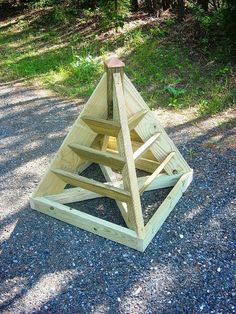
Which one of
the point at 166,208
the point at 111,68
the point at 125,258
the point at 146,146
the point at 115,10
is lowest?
the point at 125,258

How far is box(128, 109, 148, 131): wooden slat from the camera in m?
3.71

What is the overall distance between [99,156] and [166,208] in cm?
86

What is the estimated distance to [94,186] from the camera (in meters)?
3.69

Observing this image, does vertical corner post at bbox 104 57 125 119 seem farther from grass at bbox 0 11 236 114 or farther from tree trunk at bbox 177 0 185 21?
tree trunk at bbox 177 0 185 21

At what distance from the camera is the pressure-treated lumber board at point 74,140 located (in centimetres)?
370

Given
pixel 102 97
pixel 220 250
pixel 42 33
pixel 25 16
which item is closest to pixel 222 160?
pixel 220 250

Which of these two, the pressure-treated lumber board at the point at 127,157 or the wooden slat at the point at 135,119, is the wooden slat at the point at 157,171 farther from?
the wooden slat at the point at 135,119

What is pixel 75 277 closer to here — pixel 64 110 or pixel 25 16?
pixel 64 110

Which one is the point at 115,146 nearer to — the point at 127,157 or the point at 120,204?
the point at 120,204

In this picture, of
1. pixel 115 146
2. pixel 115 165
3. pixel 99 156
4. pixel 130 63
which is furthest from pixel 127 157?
pixel 130 63

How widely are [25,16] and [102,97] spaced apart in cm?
961

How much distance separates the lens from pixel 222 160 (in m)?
4.78

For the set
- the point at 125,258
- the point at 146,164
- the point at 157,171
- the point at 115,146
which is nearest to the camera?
the point at 125,258

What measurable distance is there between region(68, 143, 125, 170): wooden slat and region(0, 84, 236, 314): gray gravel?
0.65 meters
